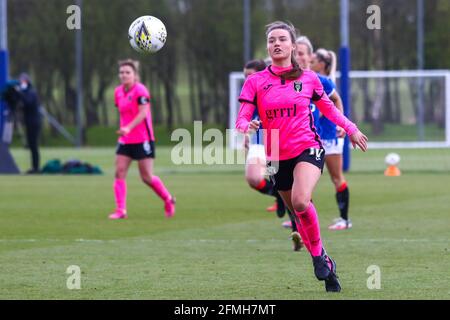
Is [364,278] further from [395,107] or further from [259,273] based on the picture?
[395,107]

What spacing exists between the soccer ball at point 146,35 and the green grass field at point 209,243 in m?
2.09

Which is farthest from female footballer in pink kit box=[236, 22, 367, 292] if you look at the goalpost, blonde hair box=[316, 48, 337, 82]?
the goalpost

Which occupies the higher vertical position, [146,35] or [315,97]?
[146,35]

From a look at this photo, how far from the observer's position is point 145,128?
49.2 ft

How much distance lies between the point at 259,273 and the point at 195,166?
1997 centimetres

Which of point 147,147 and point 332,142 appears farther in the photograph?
point 147,147

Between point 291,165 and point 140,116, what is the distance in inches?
243

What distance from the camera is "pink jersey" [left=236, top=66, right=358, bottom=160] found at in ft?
28.8

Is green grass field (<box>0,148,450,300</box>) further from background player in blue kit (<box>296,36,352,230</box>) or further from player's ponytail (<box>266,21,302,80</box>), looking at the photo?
player's ponytail (<box>266,21,302,80</box>)

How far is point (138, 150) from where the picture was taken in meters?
14.9

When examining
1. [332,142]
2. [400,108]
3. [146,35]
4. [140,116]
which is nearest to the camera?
[146,35]

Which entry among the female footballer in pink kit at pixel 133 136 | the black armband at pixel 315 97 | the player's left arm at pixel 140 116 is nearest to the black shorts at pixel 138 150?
the female footballer in pink kit at pixel 133 136

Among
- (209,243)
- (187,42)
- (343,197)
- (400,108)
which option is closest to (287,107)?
(209,243)

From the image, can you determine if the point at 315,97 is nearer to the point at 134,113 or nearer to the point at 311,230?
the point at 311,230
